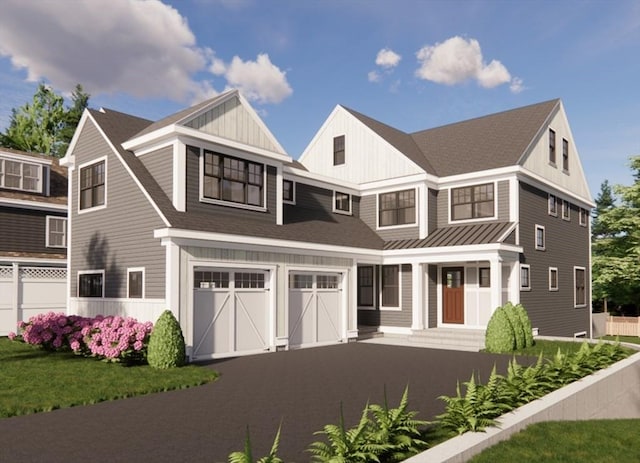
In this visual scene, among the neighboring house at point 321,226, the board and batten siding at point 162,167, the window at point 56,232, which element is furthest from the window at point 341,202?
the window at point 56,232

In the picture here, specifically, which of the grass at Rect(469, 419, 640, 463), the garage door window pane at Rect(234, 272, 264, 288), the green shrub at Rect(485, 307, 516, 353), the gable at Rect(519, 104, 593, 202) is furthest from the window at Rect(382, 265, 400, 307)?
the grass at Rect(469, 419, 640, 463)

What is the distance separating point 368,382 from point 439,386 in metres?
1.48

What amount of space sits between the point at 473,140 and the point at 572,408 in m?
16.1

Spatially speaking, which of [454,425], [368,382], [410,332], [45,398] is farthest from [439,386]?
[410,332]

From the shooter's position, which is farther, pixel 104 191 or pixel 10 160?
pixel 10 160

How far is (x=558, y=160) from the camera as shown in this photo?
24156 millimetres

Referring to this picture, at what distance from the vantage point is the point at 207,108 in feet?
52.5

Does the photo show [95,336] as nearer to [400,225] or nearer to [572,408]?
[572,408]

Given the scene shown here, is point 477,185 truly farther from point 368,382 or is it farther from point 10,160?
point 10,160

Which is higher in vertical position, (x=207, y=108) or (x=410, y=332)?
(x=207, y=108)

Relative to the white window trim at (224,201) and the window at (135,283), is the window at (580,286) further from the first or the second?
the window at (135,283)

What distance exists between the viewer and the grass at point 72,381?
9.20 m

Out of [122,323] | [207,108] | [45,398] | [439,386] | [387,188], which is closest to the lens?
[45,398]

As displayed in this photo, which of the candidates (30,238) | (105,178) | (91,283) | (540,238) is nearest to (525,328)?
(540,238)
